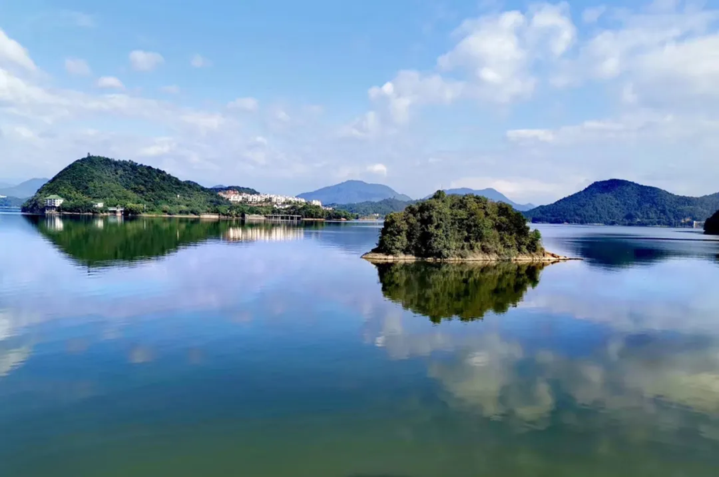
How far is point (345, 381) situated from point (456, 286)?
21.2 meters

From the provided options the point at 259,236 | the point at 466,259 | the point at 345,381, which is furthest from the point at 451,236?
the point at 259,236

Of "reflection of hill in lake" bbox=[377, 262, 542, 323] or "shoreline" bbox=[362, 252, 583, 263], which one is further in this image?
"shoreline" bbox=[362, 252, 583, 263]

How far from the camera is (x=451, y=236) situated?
162 feet

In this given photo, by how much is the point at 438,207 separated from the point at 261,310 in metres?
30.9

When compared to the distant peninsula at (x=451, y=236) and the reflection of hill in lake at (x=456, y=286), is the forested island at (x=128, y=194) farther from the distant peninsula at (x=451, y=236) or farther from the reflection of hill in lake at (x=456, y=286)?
the reflection of hill in lake at (x=456, y=286)

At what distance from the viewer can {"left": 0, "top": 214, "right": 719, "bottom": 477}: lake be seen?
9.93 metres

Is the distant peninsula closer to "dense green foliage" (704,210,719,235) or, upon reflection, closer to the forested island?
"dense green foliage" (704,210,719,235)

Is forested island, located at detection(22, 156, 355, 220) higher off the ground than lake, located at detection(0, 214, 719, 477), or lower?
higher

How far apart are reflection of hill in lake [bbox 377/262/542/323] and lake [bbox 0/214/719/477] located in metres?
0.37

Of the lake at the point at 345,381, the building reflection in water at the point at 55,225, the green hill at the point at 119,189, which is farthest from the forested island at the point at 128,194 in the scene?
the lake at the point at 345,381

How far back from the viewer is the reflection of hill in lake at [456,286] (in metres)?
26.2

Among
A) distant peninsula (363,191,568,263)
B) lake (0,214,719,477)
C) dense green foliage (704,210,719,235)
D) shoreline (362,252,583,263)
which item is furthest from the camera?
dense green foliage (704,210,719,235)

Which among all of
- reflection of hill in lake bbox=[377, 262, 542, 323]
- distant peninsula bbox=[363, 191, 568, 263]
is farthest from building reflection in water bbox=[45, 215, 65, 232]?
reflection of hill in lake bbox=[377, 262, 542, 323]

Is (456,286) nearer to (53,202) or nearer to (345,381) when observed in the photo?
(345,381)
